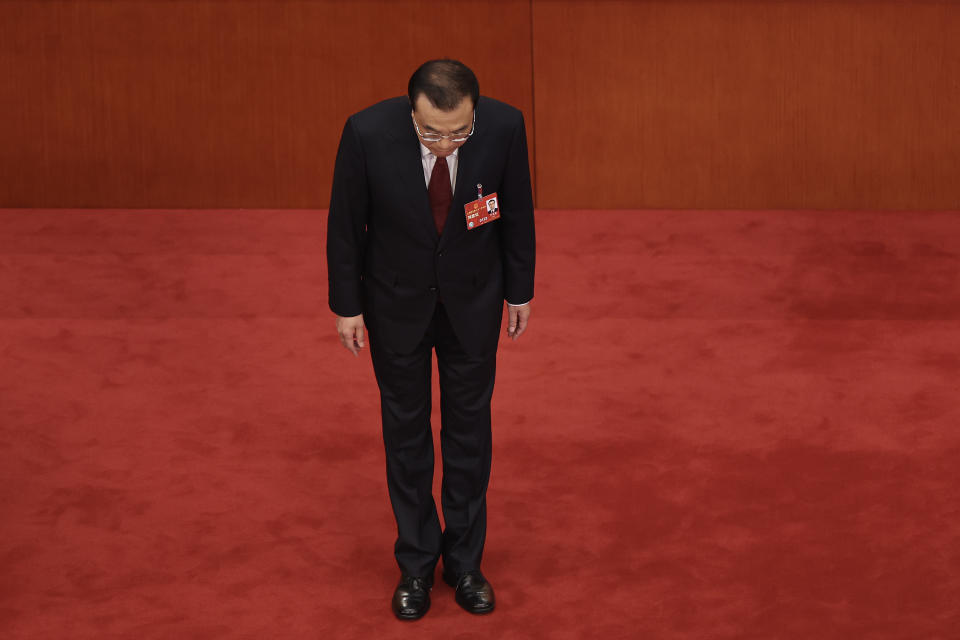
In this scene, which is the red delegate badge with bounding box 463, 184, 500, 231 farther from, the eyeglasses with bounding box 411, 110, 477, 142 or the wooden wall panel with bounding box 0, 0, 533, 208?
the wooden wall panel with bounding box 0, 0, 533, 208

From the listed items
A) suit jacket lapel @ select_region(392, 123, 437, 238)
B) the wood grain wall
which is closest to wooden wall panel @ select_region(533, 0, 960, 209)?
the wood grain wall

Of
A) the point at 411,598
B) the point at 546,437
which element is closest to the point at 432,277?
the point at 411,598

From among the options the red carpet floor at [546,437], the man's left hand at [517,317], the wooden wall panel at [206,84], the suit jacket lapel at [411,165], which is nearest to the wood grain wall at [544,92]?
the wooden wall panel at [206,84]

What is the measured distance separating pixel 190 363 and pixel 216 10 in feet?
4.32

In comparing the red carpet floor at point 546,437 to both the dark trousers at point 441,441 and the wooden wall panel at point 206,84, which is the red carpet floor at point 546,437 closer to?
the dark trousers at point 441,441

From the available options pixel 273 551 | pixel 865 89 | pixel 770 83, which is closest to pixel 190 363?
pixel 273 551

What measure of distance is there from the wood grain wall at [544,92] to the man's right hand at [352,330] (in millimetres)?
1804

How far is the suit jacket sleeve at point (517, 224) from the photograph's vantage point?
3.67 ft

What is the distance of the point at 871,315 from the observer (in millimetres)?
2227

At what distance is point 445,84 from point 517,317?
1.01 ft

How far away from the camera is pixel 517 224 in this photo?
114cm

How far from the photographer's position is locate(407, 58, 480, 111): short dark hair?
39.0 inches

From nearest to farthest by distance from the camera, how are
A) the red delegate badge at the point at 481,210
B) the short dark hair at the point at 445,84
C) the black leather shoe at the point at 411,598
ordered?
the short dark hair at the point at 445,84, the red delegate badge at the point at 481,210, the black leather shoe at the point at 411,598

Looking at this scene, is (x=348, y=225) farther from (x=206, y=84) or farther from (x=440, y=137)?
(x=206, y=84)
